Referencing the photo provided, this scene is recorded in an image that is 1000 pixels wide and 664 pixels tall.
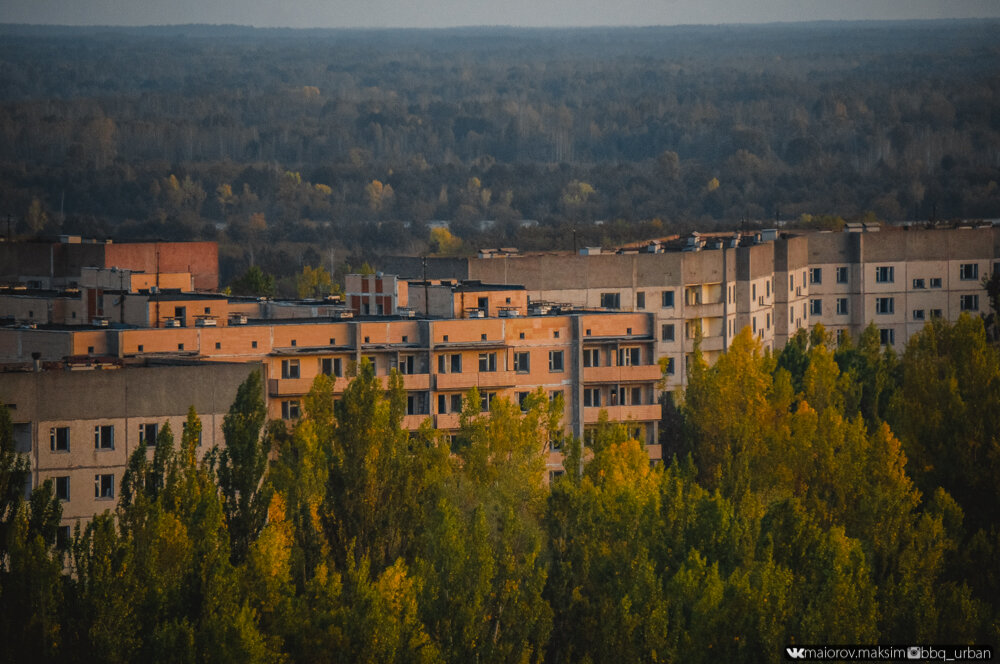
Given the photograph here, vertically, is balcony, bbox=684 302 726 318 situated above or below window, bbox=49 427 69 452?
above

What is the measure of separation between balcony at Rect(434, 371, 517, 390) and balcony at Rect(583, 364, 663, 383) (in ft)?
8.06

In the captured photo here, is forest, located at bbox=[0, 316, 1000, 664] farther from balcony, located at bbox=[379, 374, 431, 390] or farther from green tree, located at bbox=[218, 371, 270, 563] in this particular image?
balcony, located at bbox=[379, 374, 431, 390]

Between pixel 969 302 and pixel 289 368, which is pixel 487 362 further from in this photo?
pixel 969 302

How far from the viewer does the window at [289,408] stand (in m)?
41.2

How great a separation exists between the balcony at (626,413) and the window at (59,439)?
45.6 ft

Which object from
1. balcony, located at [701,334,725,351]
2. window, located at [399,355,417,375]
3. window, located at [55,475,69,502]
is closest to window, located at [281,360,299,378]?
window, located at [399,355,417,375]


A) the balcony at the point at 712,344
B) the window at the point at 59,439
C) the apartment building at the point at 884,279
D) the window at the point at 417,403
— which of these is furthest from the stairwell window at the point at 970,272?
the window at the point at 59,439

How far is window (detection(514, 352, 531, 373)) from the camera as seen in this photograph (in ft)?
145

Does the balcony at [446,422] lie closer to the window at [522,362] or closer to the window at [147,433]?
the window at [522,362]

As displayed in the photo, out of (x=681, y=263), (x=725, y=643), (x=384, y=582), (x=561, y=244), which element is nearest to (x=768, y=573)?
(x=725, y=643)

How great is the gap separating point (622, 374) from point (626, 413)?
0.85 meters

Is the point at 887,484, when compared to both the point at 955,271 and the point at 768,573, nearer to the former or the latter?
the point at 768,573

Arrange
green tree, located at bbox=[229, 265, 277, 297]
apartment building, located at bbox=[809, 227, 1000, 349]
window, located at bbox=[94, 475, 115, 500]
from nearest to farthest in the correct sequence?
window, located at bbox=[94, 475, 115, 500], apartment building, located at bbox=[809, 227, 1000, 349], green tree, located at bbox=[229, 265, 277, 297]

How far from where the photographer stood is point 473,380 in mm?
43156
